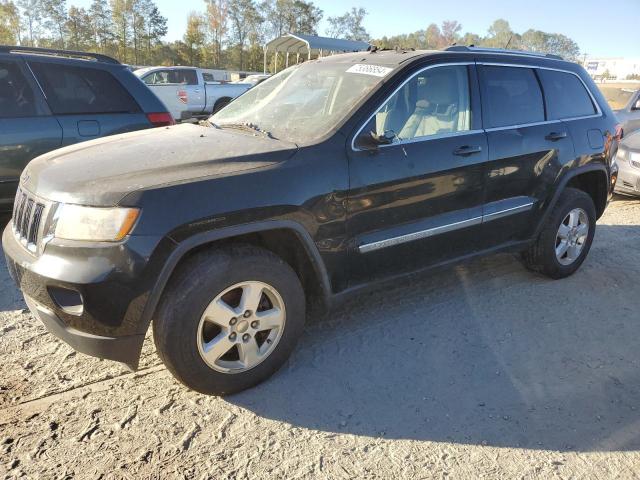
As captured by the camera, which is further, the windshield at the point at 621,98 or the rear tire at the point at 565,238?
the windshield at the point at 621,98

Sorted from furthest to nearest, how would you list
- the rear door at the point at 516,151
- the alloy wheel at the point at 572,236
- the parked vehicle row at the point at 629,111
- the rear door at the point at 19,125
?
the parked vehicle row at the point at 629,111 → the rear door at the point at 19,125 → the alloy wheel at the point at 572,236 → the rear door at the point at 516,151

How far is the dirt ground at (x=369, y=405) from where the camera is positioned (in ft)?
7.70

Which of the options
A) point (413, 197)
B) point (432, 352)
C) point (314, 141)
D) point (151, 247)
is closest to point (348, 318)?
point (432, 352)

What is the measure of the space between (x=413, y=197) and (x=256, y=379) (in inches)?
57.0

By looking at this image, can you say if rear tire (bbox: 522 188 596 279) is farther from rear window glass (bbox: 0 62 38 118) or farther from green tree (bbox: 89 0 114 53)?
green tree (bbox: 89 0 114 53)

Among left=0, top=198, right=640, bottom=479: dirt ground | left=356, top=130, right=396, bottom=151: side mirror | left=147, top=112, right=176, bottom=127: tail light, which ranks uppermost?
left=356, top=130, right=396, bottom=151: side mirror

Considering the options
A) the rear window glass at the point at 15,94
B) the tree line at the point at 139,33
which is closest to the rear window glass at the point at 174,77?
the rear window glass at the point at 15,94

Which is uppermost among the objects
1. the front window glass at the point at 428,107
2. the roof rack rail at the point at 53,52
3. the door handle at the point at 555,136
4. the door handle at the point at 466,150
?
the roof rack rail at the point at 53,52

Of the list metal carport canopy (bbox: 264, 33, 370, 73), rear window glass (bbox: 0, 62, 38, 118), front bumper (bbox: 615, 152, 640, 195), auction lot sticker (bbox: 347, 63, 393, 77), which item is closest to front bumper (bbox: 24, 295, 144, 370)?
auction lot sticker (bbox: 347, 63, 393, 77)

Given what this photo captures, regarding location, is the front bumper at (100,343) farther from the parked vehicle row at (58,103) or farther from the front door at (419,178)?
the parked vehicle row at (58,103)

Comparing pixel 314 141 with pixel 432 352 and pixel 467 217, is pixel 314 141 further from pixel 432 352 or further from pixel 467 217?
pixel 432 352

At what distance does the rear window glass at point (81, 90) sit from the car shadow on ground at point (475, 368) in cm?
325

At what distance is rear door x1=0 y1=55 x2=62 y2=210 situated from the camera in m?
4.59

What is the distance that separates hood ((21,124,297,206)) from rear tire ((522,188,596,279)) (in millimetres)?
2488
